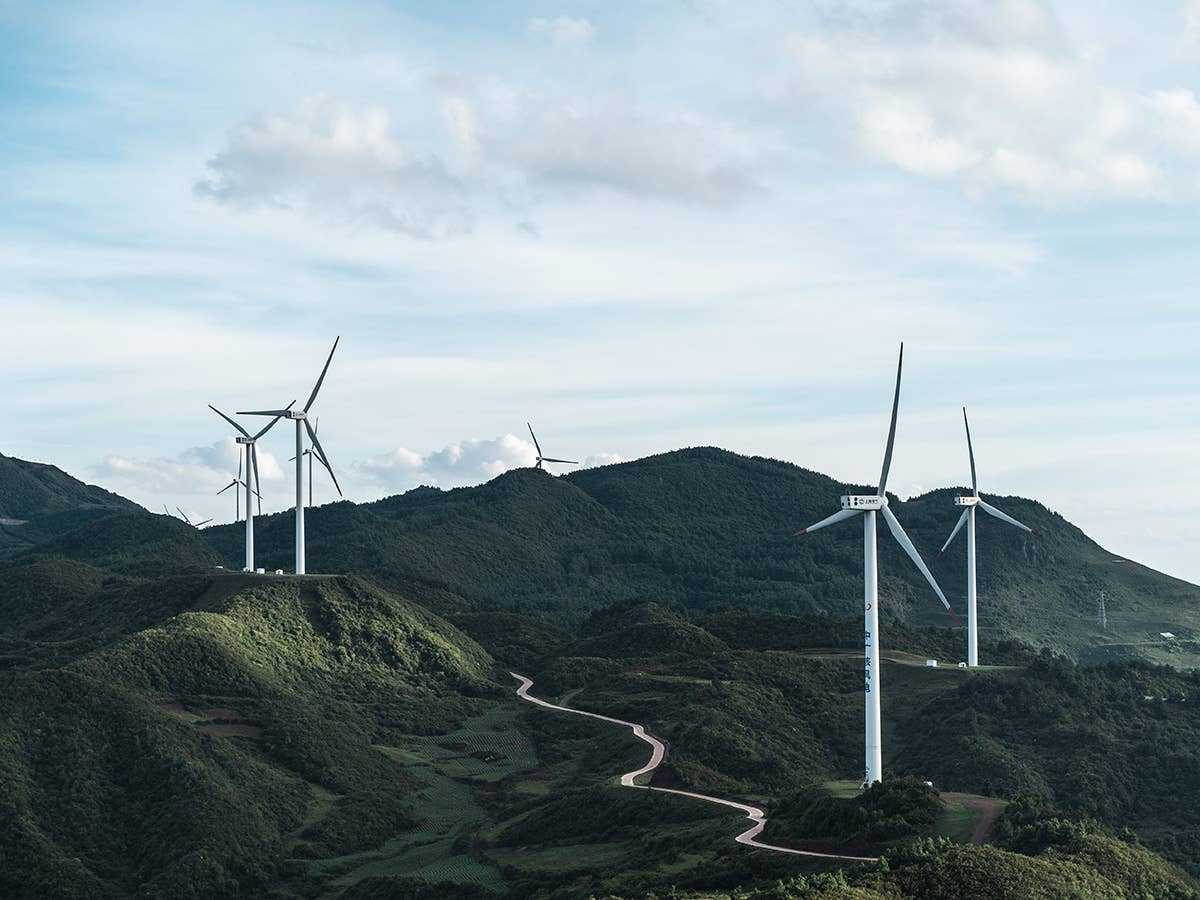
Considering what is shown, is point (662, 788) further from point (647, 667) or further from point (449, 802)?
point (647, 667)

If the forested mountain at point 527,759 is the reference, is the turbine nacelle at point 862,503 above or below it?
above

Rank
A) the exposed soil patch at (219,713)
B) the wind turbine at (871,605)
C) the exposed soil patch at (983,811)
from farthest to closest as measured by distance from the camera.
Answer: the exposed soil patch at (219,713)
the wind turbine at (871,605)
the exposed soil patch at (983,811)

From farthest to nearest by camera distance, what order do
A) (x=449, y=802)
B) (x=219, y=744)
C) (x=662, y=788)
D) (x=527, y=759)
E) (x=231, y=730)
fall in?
(x=527, y=759) < (x=231, y=730) < (x=449, y=802) < (x=219, y=744) < (x=662, y=788)

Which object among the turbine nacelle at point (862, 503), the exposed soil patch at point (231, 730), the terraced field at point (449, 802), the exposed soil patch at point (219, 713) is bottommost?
the terraced field at point (449, 802)

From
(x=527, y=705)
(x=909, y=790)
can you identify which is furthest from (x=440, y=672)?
(x=909, y=790)

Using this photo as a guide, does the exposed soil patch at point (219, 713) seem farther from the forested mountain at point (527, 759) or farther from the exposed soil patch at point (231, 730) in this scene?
the exposed soil patch at point (231, 730)

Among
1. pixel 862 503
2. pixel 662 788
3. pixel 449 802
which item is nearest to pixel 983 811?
pixel 862 503

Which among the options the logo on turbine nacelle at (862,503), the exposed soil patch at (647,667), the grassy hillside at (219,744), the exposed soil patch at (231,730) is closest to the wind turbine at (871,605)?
the logo on turbine nacelle at (862,503)

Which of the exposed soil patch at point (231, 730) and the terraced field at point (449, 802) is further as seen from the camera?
the exposed soil patch at point (231, 730)

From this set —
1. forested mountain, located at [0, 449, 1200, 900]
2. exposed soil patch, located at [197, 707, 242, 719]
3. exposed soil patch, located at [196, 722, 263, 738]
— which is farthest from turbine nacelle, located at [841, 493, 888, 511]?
exposed soil patch, located at [197, 707, 242, 719]

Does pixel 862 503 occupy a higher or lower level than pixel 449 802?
higher

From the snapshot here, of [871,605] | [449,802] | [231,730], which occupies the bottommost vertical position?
[449,802]
